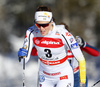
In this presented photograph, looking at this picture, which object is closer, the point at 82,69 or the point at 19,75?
the point at 82,69

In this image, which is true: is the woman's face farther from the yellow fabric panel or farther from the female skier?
the yellow fabric panel

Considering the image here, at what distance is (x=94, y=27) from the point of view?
23547 millimetres

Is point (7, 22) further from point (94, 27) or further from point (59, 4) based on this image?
point (94, 27)

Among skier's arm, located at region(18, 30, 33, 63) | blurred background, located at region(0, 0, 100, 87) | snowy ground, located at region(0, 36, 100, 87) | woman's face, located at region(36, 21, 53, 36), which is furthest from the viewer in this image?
blurred background, located at region(0, 0, 100, 87)

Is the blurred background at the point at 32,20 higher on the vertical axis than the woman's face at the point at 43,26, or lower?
lower

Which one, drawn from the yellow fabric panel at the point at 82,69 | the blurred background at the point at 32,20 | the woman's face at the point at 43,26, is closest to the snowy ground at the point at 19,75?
the blurred background at the point at 32,20

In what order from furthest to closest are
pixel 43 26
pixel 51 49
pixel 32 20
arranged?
pixel 32 20 → pixel 51 49 → pixel 43 26

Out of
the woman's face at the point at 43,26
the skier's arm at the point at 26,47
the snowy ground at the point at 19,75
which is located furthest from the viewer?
the snowy ground at the point at 19,75

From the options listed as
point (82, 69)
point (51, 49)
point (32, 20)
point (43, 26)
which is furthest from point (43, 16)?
point (32, 20)

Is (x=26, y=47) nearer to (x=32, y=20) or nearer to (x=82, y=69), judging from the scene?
(x=82, y=69)

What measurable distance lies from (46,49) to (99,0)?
597 inches

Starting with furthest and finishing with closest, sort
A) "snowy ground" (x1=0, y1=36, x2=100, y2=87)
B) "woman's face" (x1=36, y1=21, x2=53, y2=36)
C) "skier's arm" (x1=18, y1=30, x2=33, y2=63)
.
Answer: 1. "snowy ground" (x1=0, y1=36, x2=100, y2=87)
2. "skier's arm" (x1=18, y1=30, x2=33, y2=63)
3. "woman's face" (x1=36, y1=21, x2=53, y2=36)

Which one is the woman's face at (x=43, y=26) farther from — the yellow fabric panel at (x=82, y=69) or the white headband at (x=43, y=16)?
the yellow fabric panel at (x=82, y=69)

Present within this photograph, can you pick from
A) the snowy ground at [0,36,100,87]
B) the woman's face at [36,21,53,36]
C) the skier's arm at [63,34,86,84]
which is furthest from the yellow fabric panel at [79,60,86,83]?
the snowy ground at [0,36,100,87]
